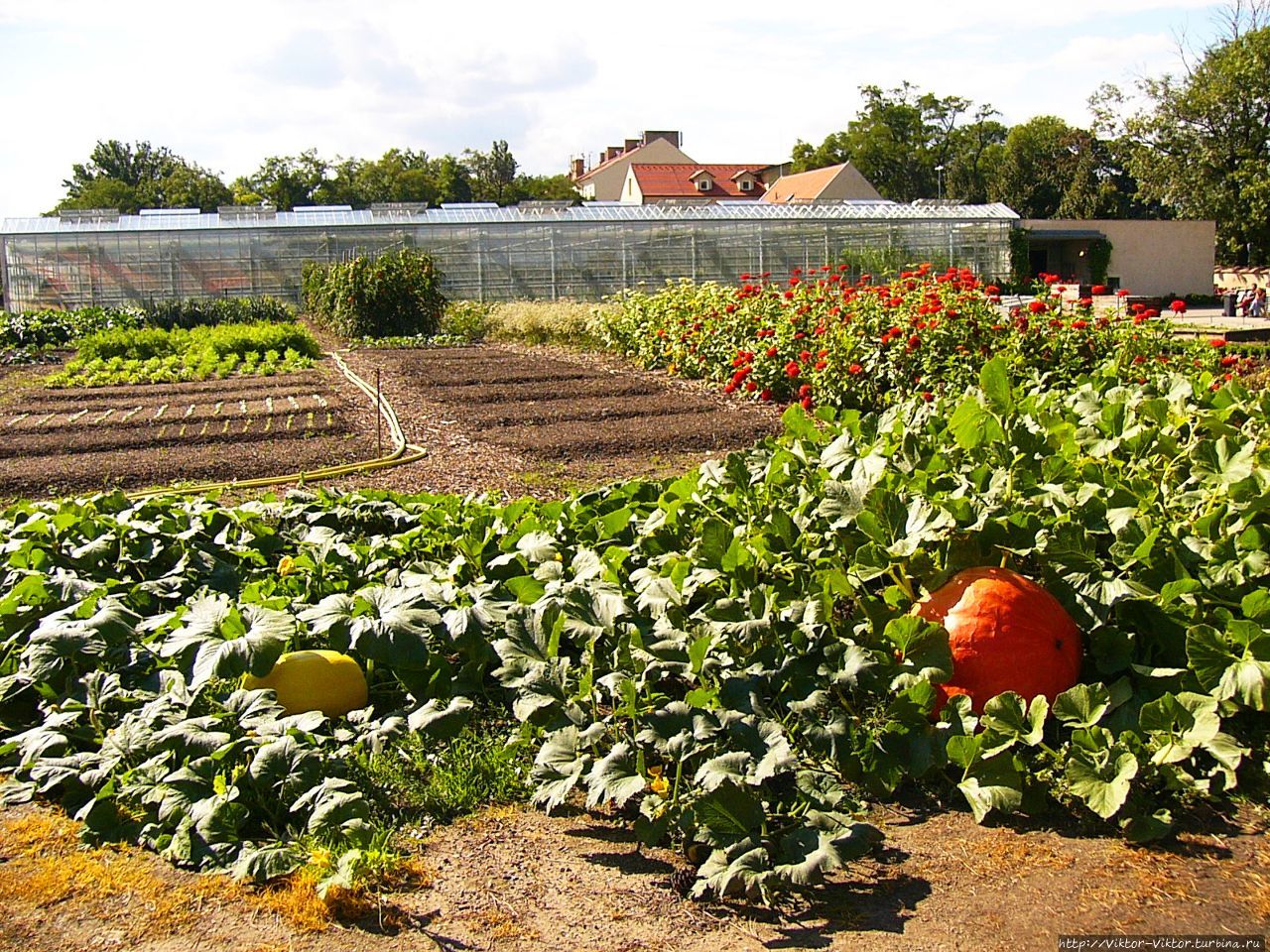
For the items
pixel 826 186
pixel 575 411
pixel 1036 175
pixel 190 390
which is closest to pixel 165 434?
pixel 575 411

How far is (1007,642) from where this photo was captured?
11.0 ft

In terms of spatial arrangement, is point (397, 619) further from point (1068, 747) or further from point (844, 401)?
point (844, 401)

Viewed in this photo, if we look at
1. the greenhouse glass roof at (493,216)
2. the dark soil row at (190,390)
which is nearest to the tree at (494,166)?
the greenhouse glass roof at (493,216)

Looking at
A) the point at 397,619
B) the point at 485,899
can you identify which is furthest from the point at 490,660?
the point at 485,899

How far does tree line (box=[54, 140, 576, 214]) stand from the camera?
7412 centimetres

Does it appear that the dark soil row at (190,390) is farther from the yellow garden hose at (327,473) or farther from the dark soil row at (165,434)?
the yellow garden hose at (327,473)

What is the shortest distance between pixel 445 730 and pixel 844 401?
744 cm

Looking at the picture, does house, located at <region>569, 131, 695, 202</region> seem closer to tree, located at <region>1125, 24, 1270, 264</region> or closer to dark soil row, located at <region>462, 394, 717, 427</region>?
tree, located at <region>1125, 24, 1270, 264</region>

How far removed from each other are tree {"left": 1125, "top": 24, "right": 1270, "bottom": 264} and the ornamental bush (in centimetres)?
2713

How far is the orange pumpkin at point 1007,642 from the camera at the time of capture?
3.37 metres

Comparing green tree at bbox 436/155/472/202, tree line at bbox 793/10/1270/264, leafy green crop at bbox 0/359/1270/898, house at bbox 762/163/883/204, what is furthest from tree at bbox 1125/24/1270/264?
green tree at bbox 436/155/472/202

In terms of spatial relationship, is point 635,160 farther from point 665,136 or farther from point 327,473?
point 327,473

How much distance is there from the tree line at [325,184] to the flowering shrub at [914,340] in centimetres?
6008

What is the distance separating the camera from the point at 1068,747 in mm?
3164
